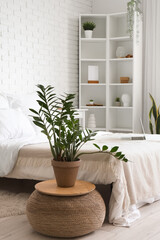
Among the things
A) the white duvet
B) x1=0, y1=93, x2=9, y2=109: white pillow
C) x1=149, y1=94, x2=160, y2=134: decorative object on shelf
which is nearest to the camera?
the white duvet

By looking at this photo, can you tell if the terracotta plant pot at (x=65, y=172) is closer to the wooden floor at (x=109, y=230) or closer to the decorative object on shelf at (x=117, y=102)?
the wooden floor at (x=109, y=230)

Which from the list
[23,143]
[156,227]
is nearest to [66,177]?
[156,227]

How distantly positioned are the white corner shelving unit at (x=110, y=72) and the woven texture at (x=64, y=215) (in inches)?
Answer: 141

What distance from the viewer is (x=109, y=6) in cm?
670

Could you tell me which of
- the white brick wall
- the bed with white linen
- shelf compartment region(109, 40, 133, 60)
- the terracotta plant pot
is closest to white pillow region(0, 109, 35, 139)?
the bed with white linen

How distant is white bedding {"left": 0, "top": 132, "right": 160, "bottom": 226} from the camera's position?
2951mm

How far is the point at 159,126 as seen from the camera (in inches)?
235

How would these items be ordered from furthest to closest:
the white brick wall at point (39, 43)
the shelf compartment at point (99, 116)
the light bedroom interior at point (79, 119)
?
the shelf compartment at point (99, 116) < the white brick wall at point (39, 43) < the light bedroom interior at point (79, 119)

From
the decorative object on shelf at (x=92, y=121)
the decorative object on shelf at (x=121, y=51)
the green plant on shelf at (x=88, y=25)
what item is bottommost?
the decorative object on shelf at (x=92, y=121)

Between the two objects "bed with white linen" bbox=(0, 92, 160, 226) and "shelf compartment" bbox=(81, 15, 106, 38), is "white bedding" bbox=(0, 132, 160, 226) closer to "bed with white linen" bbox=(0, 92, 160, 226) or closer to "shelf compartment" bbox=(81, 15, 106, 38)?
"bed with white linen" bbox=(0, 92, 160, 226)

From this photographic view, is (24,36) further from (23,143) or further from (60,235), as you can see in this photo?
(60,235)

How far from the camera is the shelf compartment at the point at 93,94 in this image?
6742mm

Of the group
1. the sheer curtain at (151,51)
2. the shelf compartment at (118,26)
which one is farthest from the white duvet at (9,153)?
the shelf compartment at (118,26)

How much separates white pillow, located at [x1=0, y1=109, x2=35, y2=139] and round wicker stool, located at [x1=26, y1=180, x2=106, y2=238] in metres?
1.39
